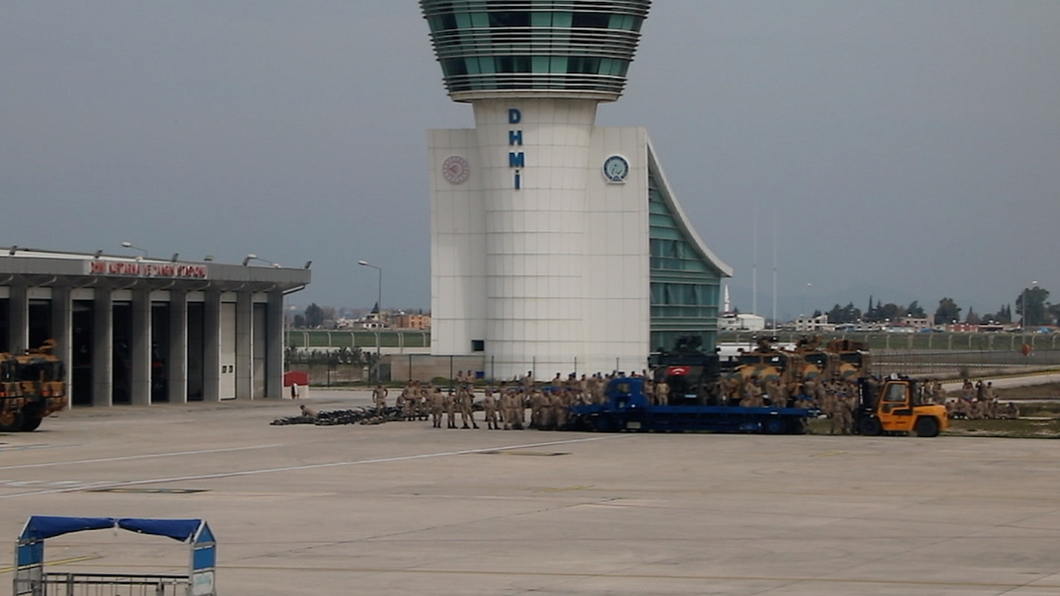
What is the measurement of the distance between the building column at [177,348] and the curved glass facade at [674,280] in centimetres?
3526

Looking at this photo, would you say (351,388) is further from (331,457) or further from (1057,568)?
(1057,568)

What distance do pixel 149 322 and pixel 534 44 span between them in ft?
98.4

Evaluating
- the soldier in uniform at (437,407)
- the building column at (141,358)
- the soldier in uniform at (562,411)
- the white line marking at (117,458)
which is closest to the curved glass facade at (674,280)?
the building column at (141,358)

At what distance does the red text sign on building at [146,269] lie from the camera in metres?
64.1

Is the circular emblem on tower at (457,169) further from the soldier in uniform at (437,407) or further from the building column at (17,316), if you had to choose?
the soldier in uniform at (437,407)

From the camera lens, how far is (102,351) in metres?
66.9

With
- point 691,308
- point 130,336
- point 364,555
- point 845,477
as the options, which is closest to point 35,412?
point 130,336

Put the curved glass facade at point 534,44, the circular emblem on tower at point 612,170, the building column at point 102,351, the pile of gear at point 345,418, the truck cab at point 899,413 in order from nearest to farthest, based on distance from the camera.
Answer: the truck cab at point 899,413 → the pile of gear at point 345,418 → the building column at point 102,351 → the curved glass facade at point 534,44 → the circular emblem on tower at point 612,170

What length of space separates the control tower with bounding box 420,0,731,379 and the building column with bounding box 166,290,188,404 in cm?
2581

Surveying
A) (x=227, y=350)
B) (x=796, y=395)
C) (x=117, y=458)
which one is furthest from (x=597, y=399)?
(x=227, y=350)

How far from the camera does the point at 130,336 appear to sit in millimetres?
69500

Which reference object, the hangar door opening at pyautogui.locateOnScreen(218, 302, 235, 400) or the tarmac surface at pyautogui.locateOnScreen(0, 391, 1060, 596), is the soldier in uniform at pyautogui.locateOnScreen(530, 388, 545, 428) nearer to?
the tarmac surface at pyautogui.locateOnScreen(0, 391, 1060, 596)

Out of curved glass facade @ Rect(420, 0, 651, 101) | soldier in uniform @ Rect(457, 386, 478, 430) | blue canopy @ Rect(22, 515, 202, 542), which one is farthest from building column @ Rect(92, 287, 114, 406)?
blue canopy @ Rect(22, 515, 202, 542)

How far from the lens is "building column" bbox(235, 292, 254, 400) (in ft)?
252
